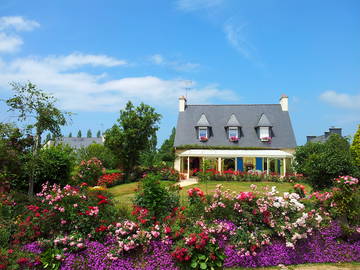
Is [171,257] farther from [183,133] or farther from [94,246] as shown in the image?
[183,133]

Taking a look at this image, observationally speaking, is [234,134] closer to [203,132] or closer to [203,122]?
[203,132]

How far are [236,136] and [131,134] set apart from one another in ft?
33.6

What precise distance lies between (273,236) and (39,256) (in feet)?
16.8

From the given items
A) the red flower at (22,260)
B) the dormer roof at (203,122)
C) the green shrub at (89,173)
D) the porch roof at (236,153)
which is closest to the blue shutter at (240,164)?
the porch roof at (236,153)

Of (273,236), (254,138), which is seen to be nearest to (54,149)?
(273,236)

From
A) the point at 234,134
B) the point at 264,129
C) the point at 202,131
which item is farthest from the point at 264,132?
the point at 202,131

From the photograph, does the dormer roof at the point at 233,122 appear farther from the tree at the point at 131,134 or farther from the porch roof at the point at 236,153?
the tree at the point at 131,134

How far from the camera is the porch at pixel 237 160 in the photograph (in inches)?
904

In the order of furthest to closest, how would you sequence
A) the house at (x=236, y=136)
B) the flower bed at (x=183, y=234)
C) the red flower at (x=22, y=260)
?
1. the house at (x=236, y=136)
2. the flower bed at (x=183, y=234)
3. the red flower at (x=22, y=260)

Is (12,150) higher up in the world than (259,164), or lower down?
higher up

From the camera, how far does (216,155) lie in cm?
2275

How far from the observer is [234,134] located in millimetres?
26078

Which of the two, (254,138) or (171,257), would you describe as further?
(254,138)

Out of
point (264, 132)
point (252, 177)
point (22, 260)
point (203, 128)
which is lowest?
point (22, 260)
